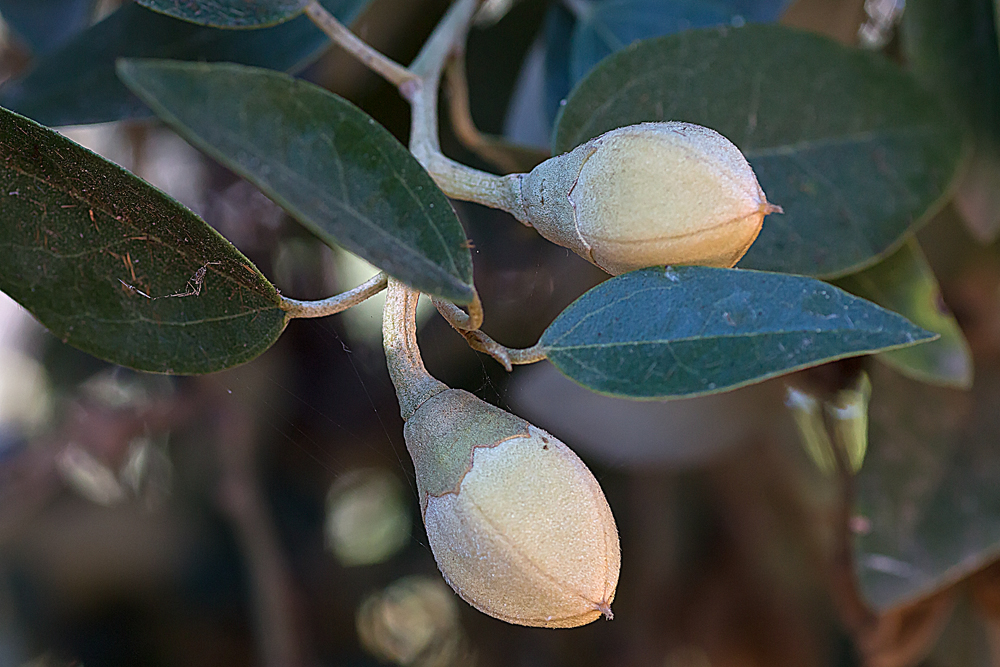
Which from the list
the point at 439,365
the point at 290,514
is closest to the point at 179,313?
the point at 439,365

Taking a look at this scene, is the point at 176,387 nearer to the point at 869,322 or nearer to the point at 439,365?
the point at 439,365

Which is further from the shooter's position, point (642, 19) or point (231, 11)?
point (642, 19)

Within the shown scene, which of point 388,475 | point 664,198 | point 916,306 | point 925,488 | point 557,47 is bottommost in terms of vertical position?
point 388,475

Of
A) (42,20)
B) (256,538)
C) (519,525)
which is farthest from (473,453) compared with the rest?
(256,538)

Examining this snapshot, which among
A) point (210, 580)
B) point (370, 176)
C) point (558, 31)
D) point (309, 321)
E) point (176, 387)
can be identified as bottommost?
point (210, 580)

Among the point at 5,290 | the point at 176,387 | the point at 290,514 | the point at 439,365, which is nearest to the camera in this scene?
the point at 5,290

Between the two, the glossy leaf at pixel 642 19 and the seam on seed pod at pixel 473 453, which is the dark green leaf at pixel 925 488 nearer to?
the glossy leaf at pixel 642 19

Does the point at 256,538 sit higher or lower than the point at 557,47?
lower

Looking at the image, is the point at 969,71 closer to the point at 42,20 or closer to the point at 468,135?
the point at 468,135
